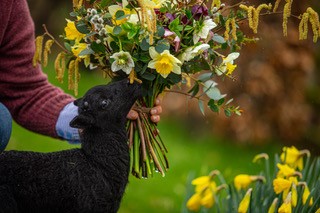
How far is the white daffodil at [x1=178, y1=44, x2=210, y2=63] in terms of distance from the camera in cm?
205

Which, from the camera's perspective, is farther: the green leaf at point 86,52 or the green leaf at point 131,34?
the green leaf at point 86,52

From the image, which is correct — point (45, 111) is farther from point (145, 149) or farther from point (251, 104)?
point (251, 104)

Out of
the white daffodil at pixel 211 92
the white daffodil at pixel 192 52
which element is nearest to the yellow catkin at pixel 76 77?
the white daffodil at pixel 192 52

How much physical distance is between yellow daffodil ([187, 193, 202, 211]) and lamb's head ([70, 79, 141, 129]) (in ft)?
3.16

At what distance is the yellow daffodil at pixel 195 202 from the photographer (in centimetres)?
296

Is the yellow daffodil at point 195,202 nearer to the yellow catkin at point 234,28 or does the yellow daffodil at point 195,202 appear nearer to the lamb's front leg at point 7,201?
the yellow catkin at point 234,28

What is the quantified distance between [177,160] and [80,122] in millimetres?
3159

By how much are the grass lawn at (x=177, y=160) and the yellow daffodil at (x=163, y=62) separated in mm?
2191

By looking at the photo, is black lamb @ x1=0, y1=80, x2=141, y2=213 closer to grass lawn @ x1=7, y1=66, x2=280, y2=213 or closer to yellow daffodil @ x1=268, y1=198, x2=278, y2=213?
yellow daffodil @ x1=268, y1=198, x2=278, y2=213

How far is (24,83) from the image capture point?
2652 mm

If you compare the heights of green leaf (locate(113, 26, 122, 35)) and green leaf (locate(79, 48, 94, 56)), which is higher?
green leaf (locate(113, 26, 122, 35))

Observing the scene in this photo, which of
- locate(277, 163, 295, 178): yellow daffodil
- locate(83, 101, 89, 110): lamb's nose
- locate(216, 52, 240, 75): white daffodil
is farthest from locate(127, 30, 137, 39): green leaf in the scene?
locate(277, 163, 295, 178): yellow daffodil

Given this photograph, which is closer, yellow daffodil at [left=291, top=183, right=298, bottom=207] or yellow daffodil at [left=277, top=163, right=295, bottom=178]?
yellow daffodil at [left=291, top=183, right=298, bottom=207]

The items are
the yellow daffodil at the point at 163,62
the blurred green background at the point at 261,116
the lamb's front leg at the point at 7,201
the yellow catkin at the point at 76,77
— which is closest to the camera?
the lamb's front leg at the point at 7,201
